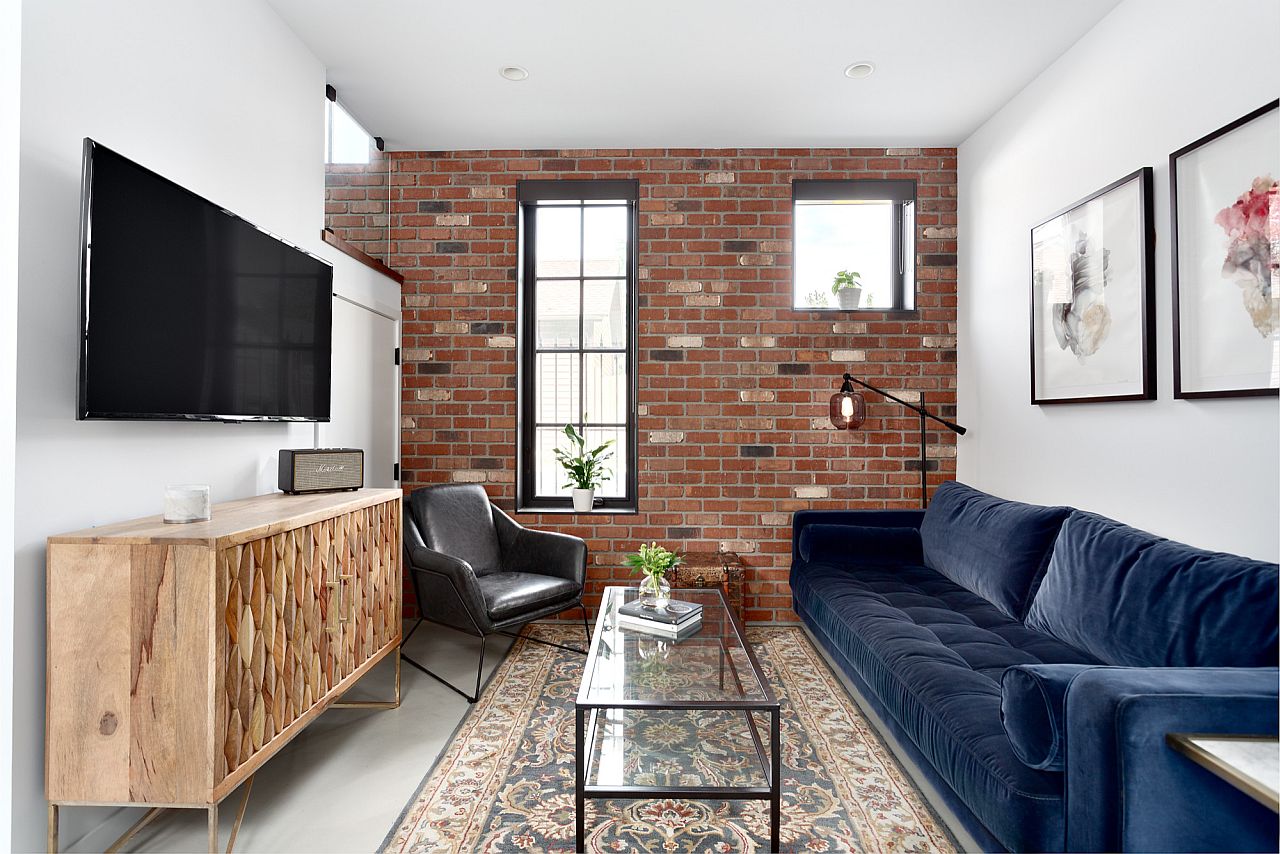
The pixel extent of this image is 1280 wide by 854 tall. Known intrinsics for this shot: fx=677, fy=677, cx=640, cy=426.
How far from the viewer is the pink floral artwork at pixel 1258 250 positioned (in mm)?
1890

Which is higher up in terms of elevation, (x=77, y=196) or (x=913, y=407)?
(x=77, y=196)

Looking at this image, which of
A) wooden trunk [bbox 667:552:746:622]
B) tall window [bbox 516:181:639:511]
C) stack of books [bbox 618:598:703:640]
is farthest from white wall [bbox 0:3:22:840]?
tall window [bbox 516:181:639:511]

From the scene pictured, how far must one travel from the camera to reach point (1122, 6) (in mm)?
2561

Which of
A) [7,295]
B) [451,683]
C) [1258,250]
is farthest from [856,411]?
[7,295]

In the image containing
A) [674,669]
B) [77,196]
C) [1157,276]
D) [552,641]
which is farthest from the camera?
[552,641]

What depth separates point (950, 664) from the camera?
206 centimetres

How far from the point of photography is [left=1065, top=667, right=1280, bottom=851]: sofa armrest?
1.29 metres

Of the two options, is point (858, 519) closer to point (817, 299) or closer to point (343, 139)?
point (817, 299)

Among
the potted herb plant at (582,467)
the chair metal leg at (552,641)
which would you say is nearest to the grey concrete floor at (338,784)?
the chair metal leg at (552,641)

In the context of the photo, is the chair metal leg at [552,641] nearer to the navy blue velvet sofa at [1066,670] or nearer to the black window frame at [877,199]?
the navy blue velvet sofa at [1066,670]

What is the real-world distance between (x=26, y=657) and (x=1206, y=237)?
11.4ft

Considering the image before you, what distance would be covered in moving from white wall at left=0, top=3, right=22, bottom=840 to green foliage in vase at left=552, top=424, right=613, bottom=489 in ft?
11.0

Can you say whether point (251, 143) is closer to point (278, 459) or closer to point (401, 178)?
point (278, 459)

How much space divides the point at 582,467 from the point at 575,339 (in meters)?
0.78
